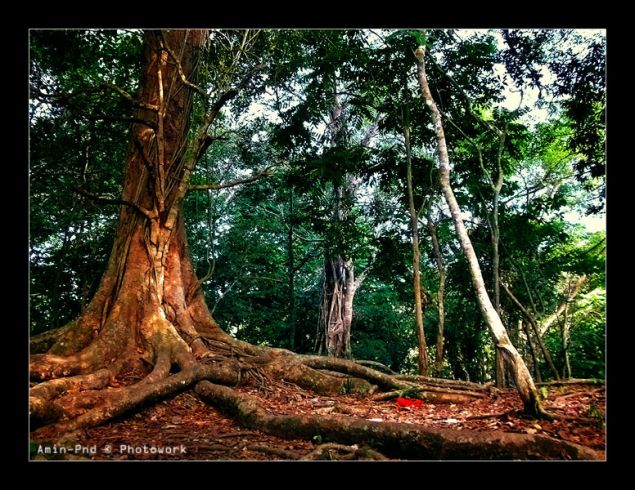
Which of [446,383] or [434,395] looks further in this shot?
[446,383]

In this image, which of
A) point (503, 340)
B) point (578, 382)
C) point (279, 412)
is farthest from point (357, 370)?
point (578, 382)

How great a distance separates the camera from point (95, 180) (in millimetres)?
8125

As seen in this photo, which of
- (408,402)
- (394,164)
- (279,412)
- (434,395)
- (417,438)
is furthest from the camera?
(394,164)

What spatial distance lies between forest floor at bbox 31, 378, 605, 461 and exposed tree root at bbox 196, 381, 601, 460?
0.09m

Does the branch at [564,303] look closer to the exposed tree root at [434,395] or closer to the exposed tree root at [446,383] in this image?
the exposed tree root at [446,383]

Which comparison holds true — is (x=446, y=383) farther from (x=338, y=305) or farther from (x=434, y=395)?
(x=338, y=305)

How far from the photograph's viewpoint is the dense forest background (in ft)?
20.4

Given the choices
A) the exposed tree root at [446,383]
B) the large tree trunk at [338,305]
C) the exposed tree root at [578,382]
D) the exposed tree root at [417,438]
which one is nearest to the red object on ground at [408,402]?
the exposed tree root at [446,383]

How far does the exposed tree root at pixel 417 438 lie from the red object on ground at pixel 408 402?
1.57 meters

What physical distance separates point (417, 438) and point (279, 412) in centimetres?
148

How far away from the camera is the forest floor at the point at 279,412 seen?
2.81m

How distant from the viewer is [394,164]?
7938mm

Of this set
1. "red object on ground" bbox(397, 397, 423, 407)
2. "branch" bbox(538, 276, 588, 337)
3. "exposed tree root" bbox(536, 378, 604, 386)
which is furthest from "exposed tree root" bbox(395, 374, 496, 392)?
"branch" bbox(538, 276, 588, 337)
